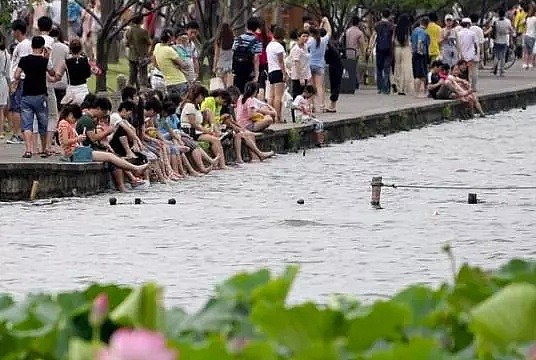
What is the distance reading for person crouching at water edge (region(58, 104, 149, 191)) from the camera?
1967cm

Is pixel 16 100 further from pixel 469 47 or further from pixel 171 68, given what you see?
pixel 469 47

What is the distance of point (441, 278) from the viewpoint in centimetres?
1287

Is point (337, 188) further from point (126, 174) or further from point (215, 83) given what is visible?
point (215, 83)

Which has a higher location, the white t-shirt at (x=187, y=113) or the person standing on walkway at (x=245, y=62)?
the person standing on walkway at (x=245, y=62)

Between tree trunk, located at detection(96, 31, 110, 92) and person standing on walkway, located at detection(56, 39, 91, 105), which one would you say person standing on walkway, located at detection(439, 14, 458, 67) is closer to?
tree trunk, located at detection(96, 31, 110, 92)

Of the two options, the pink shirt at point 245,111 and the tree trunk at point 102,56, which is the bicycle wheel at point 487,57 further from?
the pink shirt at point 245,111

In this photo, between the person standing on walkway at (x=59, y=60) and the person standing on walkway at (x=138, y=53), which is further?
the person standing on walkway at (x=138, y=53)

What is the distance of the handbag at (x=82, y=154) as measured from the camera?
774 inches

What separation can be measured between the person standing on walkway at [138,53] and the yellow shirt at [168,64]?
12.5ft

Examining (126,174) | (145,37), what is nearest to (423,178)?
(126,174)

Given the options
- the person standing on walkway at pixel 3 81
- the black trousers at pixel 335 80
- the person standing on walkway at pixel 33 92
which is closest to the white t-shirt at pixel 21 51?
the person standing on walkway at pixel 3 81

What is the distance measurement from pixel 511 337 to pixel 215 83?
23.2 meters

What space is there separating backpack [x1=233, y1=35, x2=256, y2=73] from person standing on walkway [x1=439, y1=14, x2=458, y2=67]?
37.7ft

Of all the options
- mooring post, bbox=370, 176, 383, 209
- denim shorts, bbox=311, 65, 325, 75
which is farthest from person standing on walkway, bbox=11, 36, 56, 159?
denim shorts, bbox=311, 65, 325, 75
